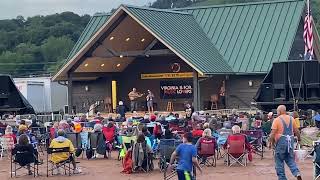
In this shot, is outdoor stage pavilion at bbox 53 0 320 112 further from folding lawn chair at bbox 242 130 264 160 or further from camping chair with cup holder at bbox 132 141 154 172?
camping chair with cup holder at bbox 132 141 154 172

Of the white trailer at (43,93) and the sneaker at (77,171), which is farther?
the white trailer at (43,93)

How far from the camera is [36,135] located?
24.6 meters

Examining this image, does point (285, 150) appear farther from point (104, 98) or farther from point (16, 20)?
point (16, 20)

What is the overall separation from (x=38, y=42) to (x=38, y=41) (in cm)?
47

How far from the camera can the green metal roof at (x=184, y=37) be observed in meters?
38.7

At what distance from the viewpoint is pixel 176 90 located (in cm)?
4294

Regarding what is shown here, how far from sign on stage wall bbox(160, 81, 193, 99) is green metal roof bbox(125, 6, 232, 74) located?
7.48 ft

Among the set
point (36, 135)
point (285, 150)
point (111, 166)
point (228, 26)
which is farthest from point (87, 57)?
point (285, 150)

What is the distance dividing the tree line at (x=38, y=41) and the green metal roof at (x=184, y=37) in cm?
4665

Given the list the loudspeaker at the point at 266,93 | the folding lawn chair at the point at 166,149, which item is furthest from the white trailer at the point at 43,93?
the folding lawn chair at the point at 166,149

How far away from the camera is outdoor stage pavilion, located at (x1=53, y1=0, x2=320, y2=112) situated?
3978cm

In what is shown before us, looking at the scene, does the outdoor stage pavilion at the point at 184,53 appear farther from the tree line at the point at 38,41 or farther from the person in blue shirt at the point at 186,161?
the tree line at the point at 38,41

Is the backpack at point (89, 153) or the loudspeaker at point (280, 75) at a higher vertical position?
the loudspeaker at point (280, 75)

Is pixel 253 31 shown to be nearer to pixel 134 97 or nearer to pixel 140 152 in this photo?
pixel 134 97
